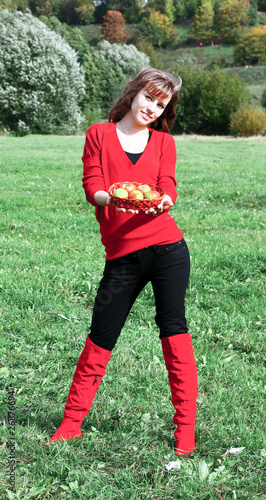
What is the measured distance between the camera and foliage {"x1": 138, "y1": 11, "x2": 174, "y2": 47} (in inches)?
4158

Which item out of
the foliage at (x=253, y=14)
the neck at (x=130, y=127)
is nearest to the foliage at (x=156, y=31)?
the foliage at (x=253, y=14)

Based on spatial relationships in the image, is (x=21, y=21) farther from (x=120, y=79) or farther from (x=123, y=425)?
(x=123, y=425)

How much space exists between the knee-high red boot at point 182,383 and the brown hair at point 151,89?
1249 mm

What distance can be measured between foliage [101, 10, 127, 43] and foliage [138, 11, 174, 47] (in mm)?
5955

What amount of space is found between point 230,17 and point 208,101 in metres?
86.0

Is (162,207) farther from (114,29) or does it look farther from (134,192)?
(114,29)

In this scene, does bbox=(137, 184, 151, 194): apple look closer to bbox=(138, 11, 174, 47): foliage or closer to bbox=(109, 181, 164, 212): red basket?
bbox=(109, 181, 164, 212): red basket

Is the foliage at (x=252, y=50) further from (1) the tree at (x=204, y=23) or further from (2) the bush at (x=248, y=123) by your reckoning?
(2) the bush at (x=248, y=123)

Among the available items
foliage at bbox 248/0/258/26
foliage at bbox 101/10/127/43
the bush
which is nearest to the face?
the bush

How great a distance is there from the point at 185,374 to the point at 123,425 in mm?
555

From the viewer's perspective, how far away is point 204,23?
10738cm

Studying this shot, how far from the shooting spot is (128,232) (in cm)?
221

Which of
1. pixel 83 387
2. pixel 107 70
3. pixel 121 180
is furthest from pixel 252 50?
pixel 83 387

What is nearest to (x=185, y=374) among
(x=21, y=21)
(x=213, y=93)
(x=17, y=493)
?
(x=17, y=493)
